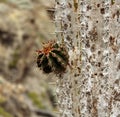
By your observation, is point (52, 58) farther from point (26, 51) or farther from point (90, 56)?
point (26, 51)

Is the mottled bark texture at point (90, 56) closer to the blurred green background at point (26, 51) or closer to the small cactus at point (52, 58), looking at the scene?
the small cactus at point (52, 58)

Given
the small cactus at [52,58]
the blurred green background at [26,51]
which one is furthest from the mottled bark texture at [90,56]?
the blurred green background at [26,51]

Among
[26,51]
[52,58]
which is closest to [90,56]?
[52,58]

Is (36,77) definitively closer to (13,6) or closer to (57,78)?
(13,6)

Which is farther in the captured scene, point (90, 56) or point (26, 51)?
point (26, 51)

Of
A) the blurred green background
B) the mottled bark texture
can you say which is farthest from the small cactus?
the blurred green background

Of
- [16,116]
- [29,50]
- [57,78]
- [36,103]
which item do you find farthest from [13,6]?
[57,78]

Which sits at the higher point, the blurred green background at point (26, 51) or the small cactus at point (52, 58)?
the small cactus at point (52, 58)
